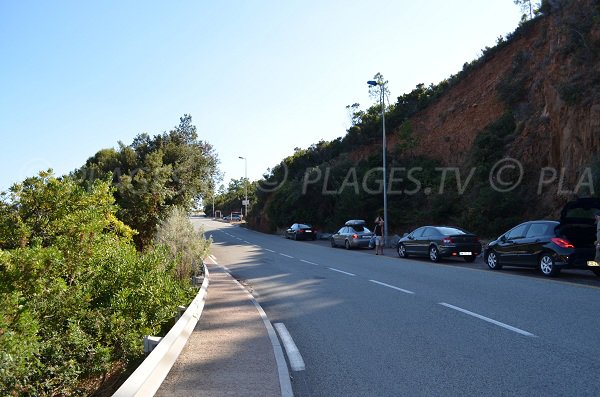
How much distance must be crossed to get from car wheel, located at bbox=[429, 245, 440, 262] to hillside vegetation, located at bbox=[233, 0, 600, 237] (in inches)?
249

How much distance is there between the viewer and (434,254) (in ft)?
62.1

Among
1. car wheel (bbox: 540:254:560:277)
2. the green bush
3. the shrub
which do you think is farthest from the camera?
car wheel (bbox: 540:254:560:277)

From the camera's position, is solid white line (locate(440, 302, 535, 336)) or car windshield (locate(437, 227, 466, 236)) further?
car windshield (locate(437, 227, 466, 236))

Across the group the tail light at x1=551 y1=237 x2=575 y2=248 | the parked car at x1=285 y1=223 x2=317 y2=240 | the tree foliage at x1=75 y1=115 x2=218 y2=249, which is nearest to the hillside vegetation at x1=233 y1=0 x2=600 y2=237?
the parked car at x1=285 y1=223 x2=317 y2=240

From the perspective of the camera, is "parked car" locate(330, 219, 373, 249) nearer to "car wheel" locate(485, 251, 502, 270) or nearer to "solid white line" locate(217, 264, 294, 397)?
"car wheel" locate(485, 251, 502, 270)

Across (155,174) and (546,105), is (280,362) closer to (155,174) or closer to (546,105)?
(155,174)

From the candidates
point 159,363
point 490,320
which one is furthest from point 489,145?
point 159,363

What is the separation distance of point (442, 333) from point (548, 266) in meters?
7.80

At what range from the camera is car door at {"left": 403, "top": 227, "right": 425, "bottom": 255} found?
20.2 metres

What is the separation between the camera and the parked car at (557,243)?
12.7 metres

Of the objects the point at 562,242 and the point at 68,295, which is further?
the point at 562,242

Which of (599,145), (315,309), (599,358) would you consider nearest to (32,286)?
(315,309)

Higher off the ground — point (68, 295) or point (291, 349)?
point (68, 295)

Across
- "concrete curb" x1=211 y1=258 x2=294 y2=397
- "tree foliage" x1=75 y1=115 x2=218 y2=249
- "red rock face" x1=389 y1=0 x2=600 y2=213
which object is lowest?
"concrete curb" x1=211 y1=258 x2=294 y2=397
